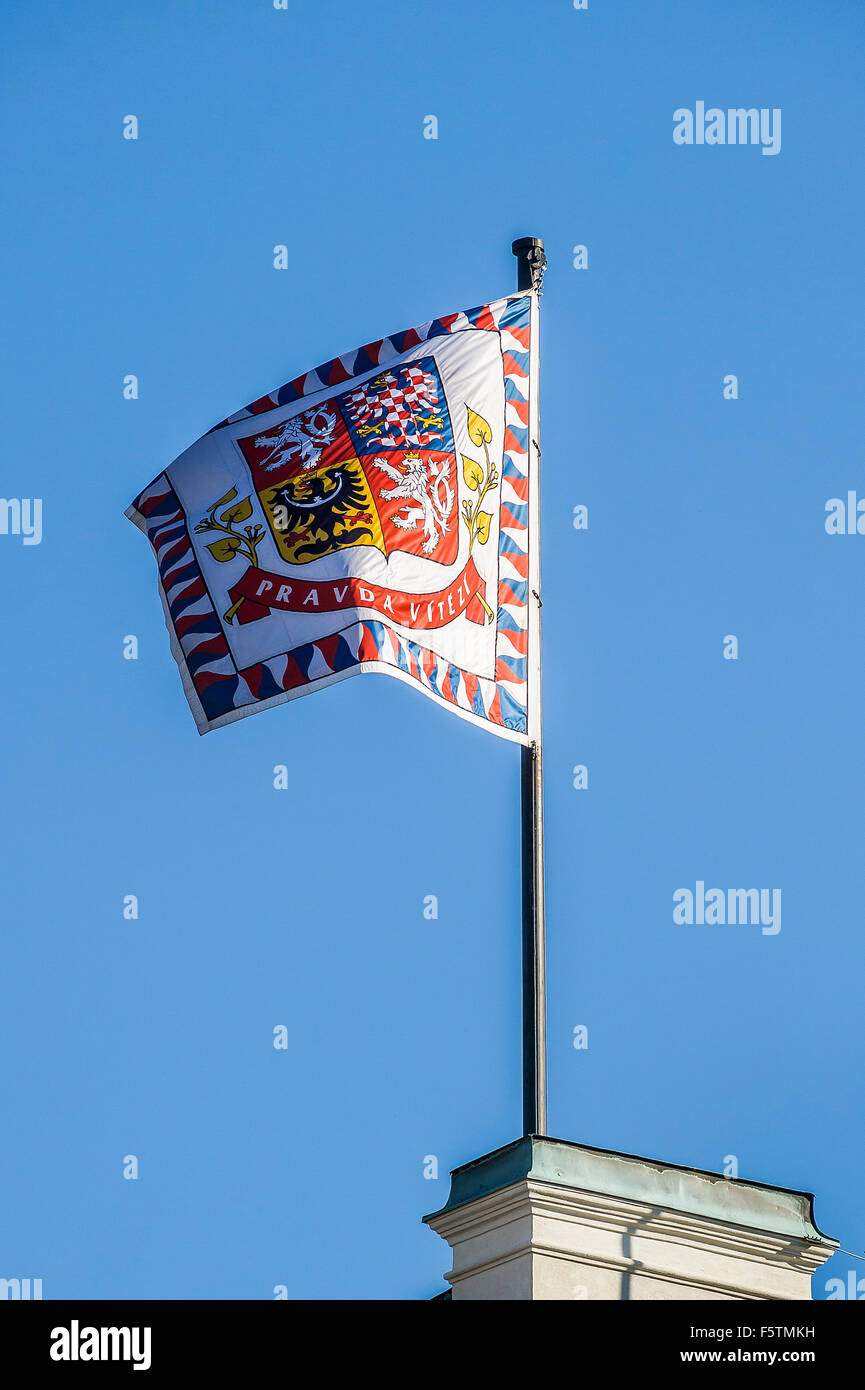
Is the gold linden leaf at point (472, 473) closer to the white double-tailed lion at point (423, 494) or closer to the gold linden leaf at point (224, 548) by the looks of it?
the white double-tailed lion at point (423, 494)

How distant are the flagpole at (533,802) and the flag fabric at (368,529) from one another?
64 mm

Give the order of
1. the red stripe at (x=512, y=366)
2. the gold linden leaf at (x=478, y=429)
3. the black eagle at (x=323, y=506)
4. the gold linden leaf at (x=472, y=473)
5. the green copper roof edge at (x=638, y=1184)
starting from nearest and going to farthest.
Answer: the green copper roof edge at (x=638, y=1184), the black eagle at (x=323, y=506), the gold linden leaf at (x=472, y=473), the gold linden leaf at (x=478, y=429), the red stripe at (x=512, y=366)

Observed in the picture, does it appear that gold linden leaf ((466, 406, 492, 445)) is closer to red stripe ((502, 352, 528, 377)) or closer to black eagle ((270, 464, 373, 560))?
red stripe ((502, 352, 528, 377))

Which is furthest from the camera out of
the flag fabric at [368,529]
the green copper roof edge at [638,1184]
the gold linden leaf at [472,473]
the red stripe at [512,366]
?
the red stripe at [512,366]

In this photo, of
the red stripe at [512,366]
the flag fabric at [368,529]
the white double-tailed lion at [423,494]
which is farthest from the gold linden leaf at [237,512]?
the red stripe at [512,366]

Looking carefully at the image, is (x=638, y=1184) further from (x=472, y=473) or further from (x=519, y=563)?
(x=472, y=473)

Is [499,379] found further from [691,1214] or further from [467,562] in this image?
[691,1214]

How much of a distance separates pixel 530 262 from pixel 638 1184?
7430 millimetres

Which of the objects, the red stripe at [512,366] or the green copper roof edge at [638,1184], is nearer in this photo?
the green copper roof edge at [638,1184]

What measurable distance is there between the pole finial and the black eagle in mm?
2308

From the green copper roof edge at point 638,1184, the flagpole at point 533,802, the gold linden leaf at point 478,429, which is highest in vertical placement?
the gold linden leaf at point 478,429

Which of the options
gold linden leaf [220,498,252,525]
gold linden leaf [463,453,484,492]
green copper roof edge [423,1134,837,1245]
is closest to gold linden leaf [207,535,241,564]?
gold linden leaf [220,498,252,525]

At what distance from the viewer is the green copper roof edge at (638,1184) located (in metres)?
15.7

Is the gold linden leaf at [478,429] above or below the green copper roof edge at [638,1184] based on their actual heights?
above
